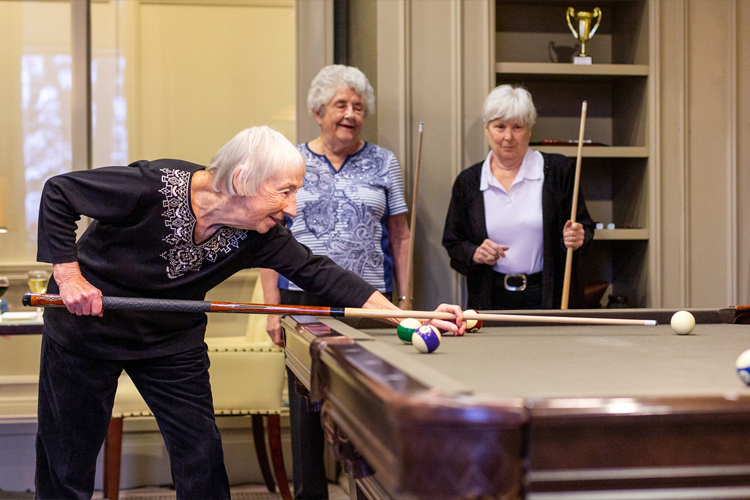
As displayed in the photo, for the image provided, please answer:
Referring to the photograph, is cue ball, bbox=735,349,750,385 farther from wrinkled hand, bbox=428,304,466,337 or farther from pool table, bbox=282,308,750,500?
wrinkled hand, bbox=428,304,466,337

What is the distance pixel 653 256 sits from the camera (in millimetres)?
3195

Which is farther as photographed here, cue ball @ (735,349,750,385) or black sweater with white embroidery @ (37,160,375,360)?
black sweater with white embroidery @ (37,160,375,360)

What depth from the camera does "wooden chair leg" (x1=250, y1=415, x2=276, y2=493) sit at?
10.0ft

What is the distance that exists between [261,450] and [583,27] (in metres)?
2.37

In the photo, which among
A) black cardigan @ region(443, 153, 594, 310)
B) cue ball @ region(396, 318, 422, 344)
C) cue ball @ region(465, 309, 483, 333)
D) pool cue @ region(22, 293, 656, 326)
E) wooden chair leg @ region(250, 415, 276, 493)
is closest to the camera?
cue ball @ region(396, 318, 422, 344)

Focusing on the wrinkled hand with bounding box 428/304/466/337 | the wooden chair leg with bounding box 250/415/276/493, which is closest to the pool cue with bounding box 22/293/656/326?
the wrinkled hand with bounding box 428/304/466/337

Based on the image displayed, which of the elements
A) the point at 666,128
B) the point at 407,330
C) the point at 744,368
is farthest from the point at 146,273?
the point at 666,128

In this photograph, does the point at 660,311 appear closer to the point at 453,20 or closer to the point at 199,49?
the point at 453,20

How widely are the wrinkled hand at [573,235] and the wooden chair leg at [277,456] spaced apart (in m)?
1.38

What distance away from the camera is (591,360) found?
1348 millimetres

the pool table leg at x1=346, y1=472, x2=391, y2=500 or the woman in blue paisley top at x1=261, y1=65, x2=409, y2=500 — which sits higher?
the woman in blue paisley top at x1=261, y1=65, x2=409, y2=500

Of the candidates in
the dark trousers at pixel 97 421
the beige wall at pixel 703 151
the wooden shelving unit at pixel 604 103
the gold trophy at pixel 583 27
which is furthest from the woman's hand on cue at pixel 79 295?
the beige wall at pixel 703 151

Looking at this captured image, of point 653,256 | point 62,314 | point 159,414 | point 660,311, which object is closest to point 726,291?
point 653,256

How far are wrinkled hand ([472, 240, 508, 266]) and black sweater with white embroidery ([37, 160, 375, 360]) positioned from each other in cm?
93
